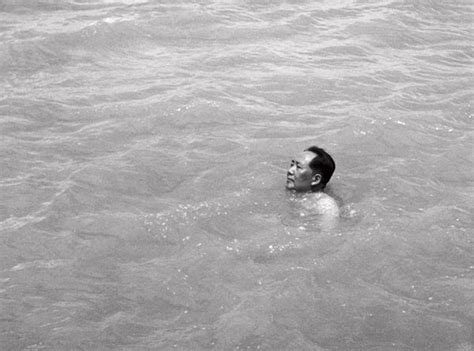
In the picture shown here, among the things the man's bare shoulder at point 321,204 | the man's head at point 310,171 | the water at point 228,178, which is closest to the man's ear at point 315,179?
the man's head at point 310,171

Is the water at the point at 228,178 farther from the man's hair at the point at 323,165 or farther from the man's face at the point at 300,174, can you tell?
the man's hair at the point at 323,165

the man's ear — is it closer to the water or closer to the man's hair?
the man's hair

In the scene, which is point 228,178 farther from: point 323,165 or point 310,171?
point 323,165

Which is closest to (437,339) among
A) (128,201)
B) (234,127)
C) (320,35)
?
(128,201)

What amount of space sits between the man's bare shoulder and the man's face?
0.13 m

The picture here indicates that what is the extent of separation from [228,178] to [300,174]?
81 cm

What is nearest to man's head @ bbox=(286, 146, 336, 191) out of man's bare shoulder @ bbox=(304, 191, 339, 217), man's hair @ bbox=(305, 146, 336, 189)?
man's hair @ bbox=(305, 146, 336, 189)

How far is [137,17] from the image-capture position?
12398 millimetres

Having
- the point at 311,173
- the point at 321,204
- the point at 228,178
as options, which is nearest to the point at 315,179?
the point at 311,173

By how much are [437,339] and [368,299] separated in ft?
2.21

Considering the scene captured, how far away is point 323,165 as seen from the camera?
8023 mm

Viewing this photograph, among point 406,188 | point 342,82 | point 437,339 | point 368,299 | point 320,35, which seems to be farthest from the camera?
point 320,35

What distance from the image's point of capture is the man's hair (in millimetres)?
8010

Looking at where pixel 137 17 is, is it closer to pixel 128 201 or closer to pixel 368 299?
pixel 128 201
